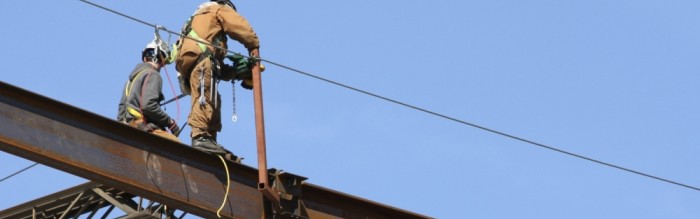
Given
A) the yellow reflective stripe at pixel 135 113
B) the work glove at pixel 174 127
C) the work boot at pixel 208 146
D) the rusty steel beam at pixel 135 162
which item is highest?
the yellow reflective stripe at pixel 135 113

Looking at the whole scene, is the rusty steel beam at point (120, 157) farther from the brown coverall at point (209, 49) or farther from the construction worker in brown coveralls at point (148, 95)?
the construction worker in brown coveralls at point (148, 95)

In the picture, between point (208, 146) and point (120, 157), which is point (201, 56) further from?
point (120, 157)

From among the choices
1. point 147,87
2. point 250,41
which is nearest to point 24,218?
point 147,87

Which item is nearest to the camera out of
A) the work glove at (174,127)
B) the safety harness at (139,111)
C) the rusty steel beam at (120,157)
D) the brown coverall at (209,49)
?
the rusty steel beam at (120,157)

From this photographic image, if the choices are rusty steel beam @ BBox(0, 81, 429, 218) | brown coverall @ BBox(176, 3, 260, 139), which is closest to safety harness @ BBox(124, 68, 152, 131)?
brown coverall @ BBox(176, 3, 260, 139)

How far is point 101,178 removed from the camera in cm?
1400

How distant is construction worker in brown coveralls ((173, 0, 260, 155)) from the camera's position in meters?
15.4

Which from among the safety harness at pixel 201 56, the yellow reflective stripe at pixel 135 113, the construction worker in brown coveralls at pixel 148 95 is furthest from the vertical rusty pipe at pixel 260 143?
the yellow reflective stripe at pixel 135 113

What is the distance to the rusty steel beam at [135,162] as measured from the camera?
13719 mm

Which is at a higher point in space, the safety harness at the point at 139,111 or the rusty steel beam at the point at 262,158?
the safety harness at the point at 139,111

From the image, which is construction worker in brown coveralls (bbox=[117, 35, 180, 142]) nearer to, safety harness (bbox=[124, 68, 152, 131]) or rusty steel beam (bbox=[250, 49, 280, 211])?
safety harness (bbox=[124, 68, 152, 131])

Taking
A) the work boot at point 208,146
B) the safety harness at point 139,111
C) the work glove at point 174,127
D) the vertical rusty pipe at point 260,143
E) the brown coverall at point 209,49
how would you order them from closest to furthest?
the vertical rusty pipe at point 260,143
the work boot at point 208,146
the brown coverall at point 209,49
the safety harness at point 139,111
the work glove at point 174,127

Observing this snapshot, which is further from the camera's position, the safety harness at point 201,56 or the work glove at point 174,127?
the work glove at point 174,127

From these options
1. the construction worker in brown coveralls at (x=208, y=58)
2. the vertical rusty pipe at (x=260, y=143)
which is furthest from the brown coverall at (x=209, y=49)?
the vertical rusty pipe at (x=260, y=143)
